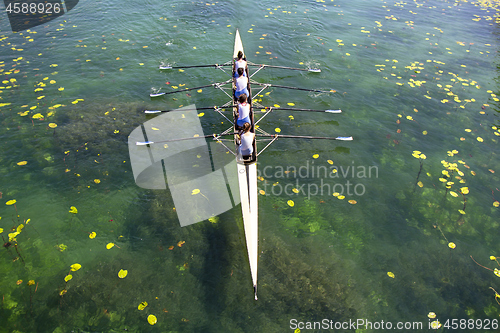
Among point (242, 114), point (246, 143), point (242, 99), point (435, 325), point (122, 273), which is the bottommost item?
point (435, 325)

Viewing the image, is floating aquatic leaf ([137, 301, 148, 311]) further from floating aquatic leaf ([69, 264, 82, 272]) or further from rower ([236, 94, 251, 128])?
rower ([236, 94, 251, 128])

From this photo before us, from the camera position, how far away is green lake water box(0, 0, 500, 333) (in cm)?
545

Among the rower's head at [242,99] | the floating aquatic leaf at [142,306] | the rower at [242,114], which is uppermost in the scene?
the rower's head at [242,99]

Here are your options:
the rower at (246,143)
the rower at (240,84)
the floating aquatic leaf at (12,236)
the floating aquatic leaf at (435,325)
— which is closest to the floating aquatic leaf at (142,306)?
the floating aquatic leaf at (12,236)

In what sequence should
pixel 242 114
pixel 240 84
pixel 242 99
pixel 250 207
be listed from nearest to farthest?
1. pixel 250 207
2. pixel 242 114
3. pixel 242 99
4. pixel 240 84

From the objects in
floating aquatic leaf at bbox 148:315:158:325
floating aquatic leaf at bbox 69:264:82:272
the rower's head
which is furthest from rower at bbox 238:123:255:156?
floating aquatic leaf at bbox 69:264:82:272

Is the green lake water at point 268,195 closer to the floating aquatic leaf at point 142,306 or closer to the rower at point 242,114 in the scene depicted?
the floating aquatic leaf at point 142,306

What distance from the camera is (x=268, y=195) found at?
24.6ft

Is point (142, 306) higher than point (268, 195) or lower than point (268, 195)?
lower

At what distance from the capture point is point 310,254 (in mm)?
6258

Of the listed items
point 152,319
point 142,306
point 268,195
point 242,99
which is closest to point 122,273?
point 142,306

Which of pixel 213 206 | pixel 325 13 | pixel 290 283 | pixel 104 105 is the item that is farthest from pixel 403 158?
pixel 325 13

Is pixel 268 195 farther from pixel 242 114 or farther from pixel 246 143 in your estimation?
pixel 242 114

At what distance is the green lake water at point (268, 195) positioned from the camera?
5.45 meters
